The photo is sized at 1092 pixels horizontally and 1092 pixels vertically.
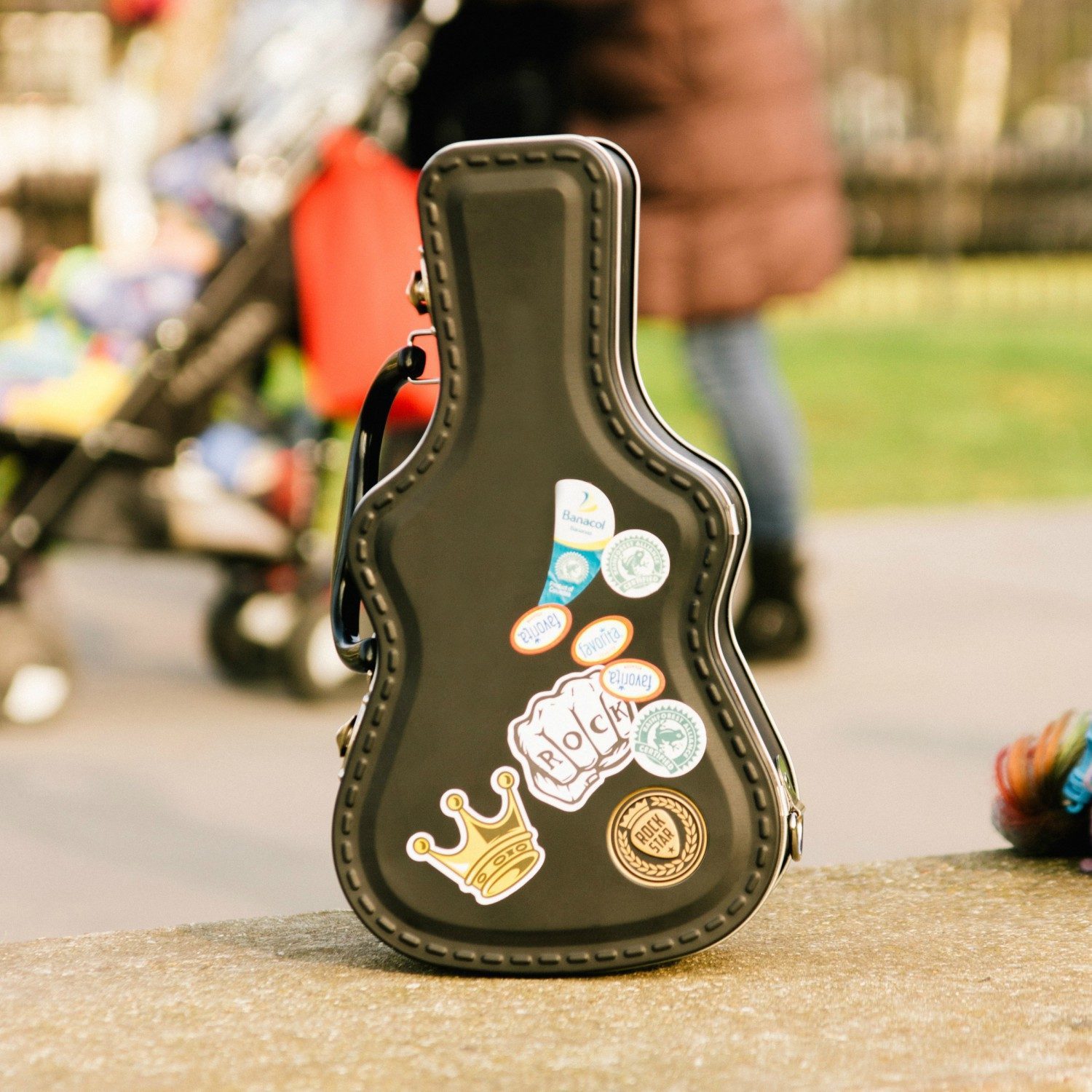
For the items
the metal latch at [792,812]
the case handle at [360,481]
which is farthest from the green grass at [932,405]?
the metal latch at [792,812]

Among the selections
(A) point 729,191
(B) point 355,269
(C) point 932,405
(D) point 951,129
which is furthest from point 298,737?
(D) point 951,129

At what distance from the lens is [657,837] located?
1.70 metres

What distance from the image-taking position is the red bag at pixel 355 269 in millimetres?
3113

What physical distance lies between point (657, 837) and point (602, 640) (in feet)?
0.68

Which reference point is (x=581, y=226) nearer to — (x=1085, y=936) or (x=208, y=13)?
(x=1085, y=936)

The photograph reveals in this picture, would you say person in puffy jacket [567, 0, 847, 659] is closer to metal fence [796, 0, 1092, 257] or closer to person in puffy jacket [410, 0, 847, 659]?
person in puffy jacket [410, 0, 847, 659]

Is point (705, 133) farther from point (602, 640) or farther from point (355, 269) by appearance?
point (602, 640)

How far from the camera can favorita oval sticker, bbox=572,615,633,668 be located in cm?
170

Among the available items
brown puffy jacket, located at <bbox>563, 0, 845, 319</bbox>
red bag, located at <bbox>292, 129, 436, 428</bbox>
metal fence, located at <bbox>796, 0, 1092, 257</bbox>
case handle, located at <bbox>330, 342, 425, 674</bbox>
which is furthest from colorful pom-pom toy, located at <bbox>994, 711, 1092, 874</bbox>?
metal fence, located at <bbox>796, 0, 1092, 257</bbox>

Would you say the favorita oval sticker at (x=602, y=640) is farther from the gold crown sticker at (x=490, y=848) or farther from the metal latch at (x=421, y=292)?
the metal latch at (x=421, y=292)

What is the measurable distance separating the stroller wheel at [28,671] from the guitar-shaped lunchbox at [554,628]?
1.73m

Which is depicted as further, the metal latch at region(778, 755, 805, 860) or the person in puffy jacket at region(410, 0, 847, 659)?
the person in puffy jacket at region(410, 0, 847, 659)

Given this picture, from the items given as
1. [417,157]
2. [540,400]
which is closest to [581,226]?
[540,400]

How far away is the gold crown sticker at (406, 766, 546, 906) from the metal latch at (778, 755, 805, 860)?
0.84ft
